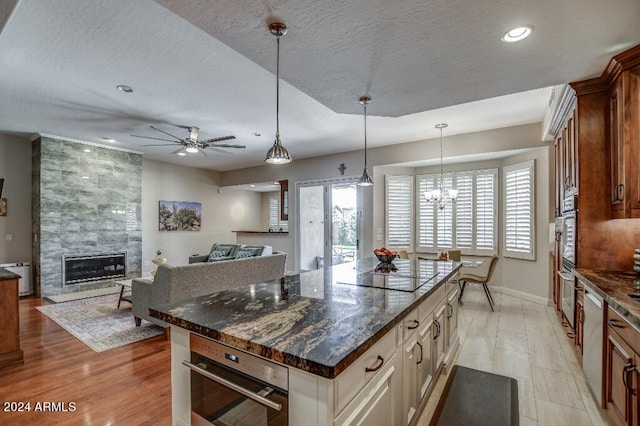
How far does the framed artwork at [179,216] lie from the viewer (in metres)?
7.50

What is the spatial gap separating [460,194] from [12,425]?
21.4 ft

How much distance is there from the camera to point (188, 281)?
348 cm

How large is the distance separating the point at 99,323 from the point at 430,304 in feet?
14.0

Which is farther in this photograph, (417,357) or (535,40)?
(535,40)

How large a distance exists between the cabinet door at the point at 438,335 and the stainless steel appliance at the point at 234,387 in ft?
4.92

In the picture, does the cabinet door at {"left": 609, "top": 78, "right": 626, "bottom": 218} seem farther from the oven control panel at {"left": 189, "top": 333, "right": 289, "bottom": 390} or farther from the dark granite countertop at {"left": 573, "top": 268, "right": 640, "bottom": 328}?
the oven control panel at {"left": 189, "top": 333, "right": 289, "bottom": 390}

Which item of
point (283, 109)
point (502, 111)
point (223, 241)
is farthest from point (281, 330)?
point (223, 241)

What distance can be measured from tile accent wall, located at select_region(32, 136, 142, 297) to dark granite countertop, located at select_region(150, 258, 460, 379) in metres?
5.46

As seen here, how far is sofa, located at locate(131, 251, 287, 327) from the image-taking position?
11.1 feet

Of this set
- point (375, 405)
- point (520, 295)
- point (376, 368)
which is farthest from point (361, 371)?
point (520, 295)

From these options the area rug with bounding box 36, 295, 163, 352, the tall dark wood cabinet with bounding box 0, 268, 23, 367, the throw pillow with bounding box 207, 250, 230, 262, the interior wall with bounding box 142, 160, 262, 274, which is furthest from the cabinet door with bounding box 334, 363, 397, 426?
the interior wall with bounding box 142, 160, 262, 274

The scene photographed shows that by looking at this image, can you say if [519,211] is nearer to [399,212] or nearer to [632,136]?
[399,212]

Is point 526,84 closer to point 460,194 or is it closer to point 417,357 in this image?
point 417,357

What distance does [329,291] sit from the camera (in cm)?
201
